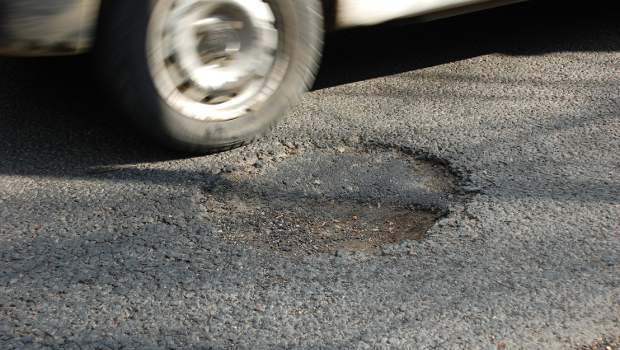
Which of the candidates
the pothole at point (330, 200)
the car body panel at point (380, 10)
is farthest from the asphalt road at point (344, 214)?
the car body panel at point (380, 10)

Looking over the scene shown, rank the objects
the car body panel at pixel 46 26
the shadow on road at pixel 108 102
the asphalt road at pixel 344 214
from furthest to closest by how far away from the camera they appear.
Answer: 1. the shadow on road at pixel 108 102
2. the car body panel at pixel 46 26
3. the asphalt road at pixel 344 214

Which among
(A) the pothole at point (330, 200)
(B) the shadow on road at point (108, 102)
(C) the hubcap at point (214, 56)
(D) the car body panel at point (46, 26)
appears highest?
(D) the car body panel at point (46, 26)

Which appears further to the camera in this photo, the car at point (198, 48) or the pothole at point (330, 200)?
the car at point (198, 48)

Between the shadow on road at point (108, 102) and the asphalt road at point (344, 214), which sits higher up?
the asphalt road at point (344, 214)

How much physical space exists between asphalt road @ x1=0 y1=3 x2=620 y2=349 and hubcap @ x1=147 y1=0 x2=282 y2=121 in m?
0.22

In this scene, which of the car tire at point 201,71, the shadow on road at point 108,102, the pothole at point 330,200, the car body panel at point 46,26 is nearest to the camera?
the pothole at point 330,200

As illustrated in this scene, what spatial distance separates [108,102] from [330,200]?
121cm

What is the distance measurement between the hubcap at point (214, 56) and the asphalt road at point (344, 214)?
0.22 m

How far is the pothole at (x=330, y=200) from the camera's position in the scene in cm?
331

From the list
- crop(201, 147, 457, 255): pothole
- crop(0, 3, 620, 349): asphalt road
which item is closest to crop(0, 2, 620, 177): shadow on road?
crop(0, 3, 620, 349): asphalt road

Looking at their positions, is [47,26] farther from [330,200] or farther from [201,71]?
[330,200]

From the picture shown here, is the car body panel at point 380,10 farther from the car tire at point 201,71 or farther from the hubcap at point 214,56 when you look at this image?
the hubcap at point 214,56

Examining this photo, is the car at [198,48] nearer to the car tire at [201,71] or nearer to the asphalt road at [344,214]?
the car tire at [201,71]

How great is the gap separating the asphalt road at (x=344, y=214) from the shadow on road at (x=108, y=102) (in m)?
0.01
